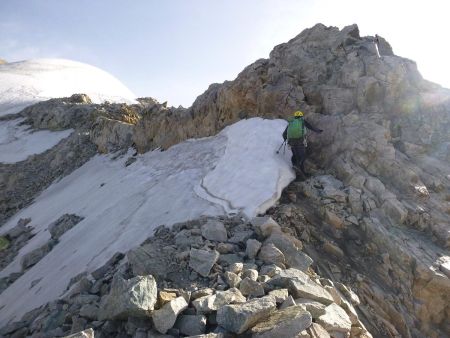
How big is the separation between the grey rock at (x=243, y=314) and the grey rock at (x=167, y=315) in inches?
29.4

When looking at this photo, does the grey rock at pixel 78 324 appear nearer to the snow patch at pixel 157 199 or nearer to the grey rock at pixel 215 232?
the grey rock at pixel 215 232

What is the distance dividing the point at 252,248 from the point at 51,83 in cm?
6464

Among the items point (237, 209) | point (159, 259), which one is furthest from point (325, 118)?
point (159, 259)

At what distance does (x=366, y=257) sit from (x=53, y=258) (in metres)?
11.2

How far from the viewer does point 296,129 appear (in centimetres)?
1378

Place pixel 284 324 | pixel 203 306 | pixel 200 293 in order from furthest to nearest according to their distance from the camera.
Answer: pixel 200 293
pixel 203 306
pixel 284 324

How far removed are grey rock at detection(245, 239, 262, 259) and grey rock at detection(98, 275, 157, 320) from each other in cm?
262

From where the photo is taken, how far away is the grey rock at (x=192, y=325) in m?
6.39

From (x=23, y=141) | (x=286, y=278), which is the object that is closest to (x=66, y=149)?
(x=23, y=141)

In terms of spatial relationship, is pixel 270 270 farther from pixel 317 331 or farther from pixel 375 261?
pixel 375 261

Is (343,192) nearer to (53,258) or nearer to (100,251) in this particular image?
(100,251)

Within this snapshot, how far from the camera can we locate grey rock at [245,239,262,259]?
887 cm

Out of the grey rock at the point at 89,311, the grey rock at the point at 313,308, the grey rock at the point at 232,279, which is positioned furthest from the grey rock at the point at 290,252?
the grey rock at the point at 89,311

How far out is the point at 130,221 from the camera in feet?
45.9
